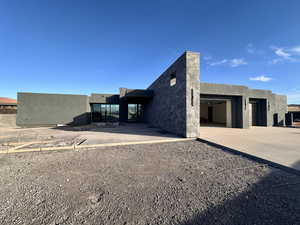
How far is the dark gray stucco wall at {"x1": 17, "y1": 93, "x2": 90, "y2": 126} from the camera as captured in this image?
13547 mm

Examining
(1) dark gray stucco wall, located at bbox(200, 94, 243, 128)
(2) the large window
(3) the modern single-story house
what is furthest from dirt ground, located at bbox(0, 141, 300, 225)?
(2) the large window

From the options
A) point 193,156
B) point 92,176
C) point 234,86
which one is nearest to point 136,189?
point 92,176

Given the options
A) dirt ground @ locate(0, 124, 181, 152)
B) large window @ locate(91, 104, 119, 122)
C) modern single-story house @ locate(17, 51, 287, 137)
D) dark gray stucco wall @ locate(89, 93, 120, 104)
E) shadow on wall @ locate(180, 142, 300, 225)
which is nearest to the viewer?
shadow on wall @ locate(180, 142, 300, 225)

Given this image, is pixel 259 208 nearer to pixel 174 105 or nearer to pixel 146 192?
pixel 146 192

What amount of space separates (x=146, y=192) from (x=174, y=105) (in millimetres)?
6412

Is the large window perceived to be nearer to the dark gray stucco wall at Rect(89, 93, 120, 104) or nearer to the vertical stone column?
the dark gray stucco wall at Rect(89, 93, 120, 104)

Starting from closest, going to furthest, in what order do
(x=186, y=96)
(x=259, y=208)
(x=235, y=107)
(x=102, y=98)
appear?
(x=259, y=208), (x=186, y=96), (x=235, y=107), (x=102, y=98)

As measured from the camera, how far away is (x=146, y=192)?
87.9 inches

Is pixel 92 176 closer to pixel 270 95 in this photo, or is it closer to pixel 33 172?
pixel 33 172

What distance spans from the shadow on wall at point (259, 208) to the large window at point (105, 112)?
52.1ft

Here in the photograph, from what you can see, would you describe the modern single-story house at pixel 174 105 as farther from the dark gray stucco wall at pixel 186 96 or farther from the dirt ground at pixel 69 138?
the dirt ground at pixel 69 138

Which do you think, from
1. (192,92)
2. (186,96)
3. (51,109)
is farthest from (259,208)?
(51,109)

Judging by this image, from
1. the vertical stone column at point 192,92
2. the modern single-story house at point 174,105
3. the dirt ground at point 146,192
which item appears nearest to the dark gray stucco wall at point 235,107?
the modern single-story house at point 174,105

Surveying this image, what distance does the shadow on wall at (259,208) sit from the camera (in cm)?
161
